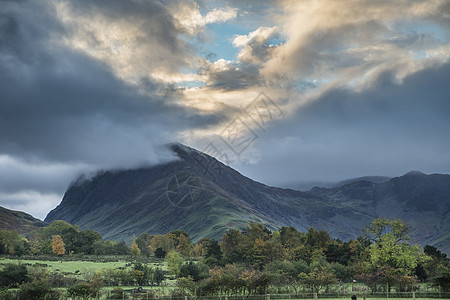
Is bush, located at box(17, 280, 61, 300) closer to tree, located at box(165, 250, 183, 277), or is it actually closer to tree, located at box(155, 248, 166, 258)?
tree, located at box(165, 250, 183, 277)

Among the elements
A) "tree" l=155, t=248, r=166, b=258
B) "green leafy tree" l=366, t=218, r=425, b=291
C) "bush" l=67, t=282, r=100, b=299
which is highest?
"green leafy tree" l=366, t=218, r=425, b=291

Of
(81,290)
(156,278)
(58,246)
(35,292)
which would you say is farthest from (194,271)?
(58,246)

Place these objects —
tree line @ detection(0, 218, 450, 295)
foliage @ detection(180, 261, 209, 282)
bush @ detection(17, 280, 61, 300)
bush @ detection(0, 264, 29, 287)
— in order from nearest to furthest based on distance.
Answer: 1. bush @ detection(17, 280, 61, 300)
2. tree line @ detection(0, 218, 450, 295)
3. bush @ detection(0, 264, 29, 287)
4. foliage @ detection(180, 261, 209, 282)

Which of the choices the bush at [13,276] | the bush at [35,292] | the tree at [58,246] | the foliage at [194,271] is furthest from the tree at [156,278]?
the tree at [58,246]

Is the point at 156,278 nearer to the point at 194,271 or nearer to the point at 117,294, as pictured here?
the point at 194,271

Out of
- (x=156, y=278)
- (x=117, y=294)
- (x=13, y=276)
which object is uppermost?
(x=13, y=276)

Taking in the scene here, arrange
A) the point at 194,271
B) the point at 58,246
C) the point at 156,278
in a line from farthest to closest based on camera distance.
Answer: the point at 58,246
the point at 194,271
the point at 156,278

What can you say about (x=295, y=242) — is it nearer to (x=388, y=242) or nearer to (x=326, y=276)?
(x=388, y=242)

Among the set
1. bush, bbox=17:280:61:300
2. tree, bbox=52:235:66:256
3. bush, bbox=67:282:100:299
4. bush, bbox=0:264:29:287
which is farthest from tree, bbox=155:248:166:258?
bush, bbox=17:280:61:300

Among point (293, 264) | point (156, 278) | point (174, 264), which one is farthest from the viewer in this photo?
point (174, 264)

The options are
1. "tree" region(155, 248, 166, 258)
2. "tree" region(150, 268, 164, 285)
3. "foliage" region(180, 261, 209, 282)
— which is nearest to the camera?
"tree" region(150, 268, 164, 285)

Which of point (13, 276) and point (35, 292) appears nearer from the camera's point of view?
point (35, 292)

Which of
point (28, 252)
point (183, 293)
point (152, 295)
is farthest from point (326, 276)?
point (28, 252)

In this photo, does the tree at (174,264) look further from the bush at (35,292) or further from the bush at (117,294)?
the bush at (35,292)
